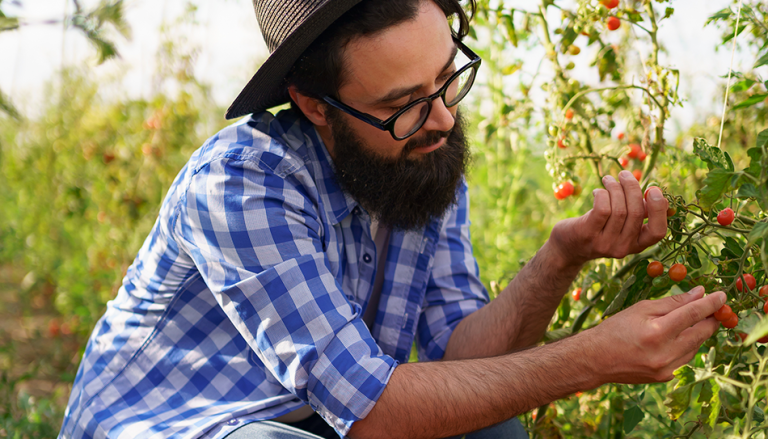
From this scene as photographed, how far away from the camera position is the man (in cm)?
121

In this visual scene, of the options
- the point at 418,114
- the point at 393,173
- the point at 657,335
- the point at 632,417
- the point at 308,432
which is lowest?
the point at 632,417

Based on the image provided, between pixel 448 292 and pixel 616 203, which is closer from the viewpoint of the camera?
pixel 616 203

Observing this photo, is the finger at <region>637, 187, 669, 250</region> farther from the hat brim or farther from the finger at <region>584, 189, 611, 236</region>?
the hat brim

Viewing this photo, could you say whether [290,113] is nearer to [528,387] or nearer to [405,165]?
[405,165]

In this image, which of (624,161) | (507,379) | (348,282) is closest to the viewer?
(507,379)

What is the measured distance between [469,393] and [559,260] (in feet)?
1.36

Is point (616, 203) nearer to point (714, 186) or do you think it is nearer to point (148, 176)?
point (714, 186)

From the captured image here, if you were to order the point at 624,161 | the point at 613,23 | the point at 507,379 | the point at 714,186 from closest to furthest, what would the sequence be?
1. the point at 714,186
2. the point at 507,379
3. the point at 613,23
4. the point at 624,161

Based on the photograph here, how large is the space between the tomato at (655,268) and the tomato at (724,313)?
0.39 ft

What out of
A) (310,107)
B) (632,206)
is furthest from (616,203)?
(310,107)

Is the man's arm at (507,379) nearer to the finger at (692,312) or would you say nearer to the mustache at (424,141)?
the finger at (692,312)

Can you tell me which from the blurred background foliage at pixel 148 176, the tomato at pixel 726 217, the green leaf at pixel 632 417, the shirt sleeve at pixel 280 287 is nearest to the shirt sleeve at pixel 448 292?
the blurred background foliage at pixel 148 176

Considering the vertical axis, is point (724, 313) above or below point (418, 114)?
below

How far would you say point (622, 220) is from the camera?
1.21 meters
